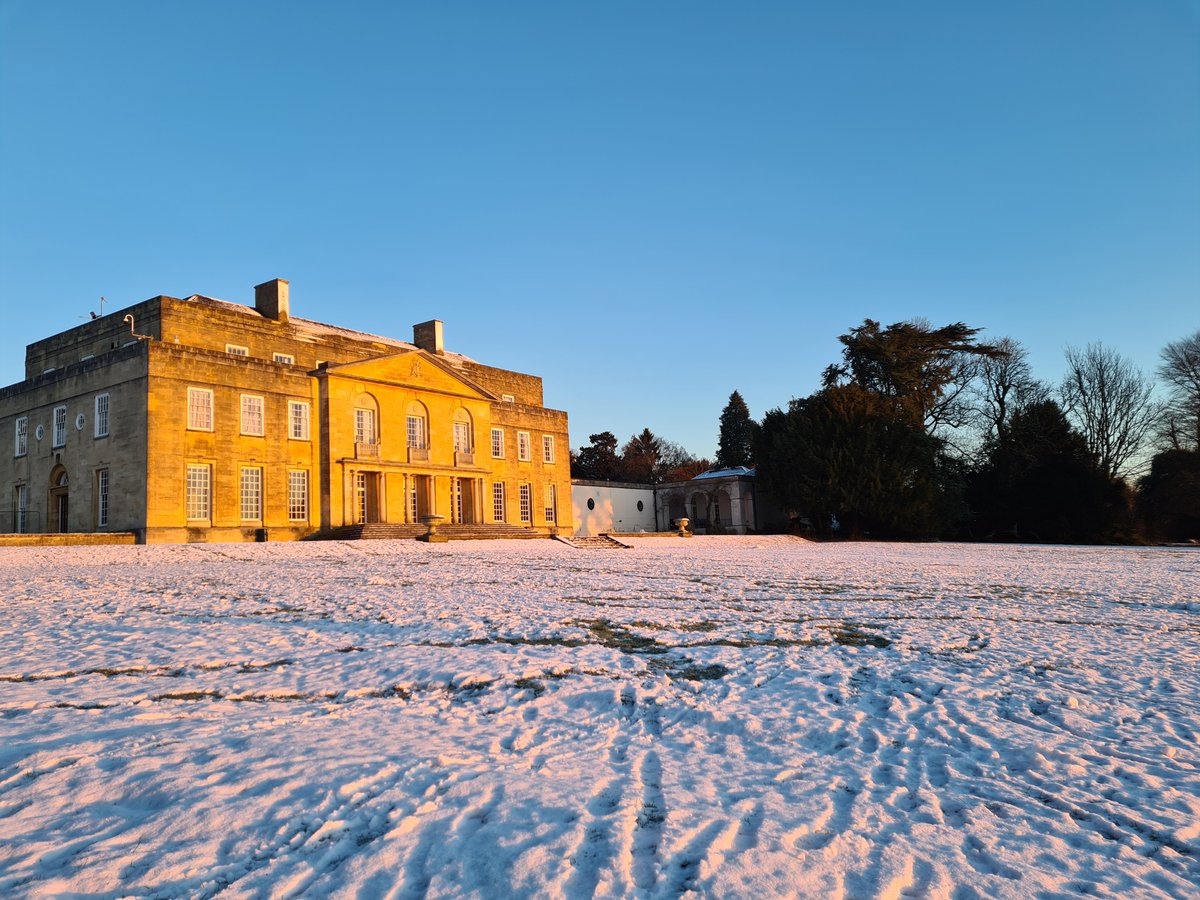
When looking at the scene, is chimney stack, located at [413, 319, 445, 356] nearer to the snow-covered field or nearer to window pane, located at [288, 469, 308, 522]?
window pane, located at [288, 469, 308, 522]

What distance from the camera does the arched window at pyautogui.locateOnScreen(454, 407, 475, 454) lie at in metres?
37.7

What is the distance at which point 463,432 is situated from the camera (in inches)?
1500

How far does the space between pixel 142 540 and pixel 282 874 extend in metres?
27.1

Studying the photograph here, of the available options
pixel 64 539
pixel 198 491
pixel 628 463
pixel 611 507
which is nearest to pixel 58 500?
pixel 198 491

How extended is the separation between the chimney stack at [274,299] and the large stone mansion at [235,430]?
3.3 inches

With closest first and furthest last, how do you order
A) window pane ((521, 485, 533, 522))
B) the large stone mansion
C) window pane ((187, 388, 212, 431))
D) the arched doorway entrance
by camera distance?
the large stone mansion
window pane ((187, 388, 212, 431))
the arched doorway entrance
window pane ((521, 485, 533, 522))

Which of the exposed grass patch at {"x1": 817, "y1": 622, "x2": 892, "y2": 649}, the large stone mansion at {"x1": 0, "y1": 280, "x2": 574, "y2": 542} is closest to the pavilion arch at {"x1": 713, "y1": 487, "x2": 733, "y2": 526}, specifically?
the large stone mansion at {"x1": 0, "y1": 280, "x2": 574, "y2": 542}

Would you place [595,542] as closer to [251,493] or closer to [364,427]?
[364,427]

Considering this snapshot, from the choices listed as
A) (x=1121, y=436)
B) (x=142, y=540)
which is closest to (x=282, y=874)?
(x=142, y=540)

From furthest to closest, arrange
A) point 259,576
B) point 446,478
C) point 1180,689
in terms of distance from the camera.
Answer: point 446,478, point 259,576, point 1180,689

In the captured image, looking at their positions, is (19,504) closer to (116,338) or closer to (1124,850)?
(116,338)

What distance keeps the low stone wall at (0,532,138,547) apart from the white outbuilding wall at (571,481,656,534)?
25289mm

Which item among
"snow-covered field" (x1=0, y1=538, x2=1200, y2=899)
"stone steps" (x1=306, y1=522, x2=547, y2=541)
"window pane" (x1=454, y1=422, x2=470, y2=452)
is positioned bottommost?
"snow-covered field" (x1=0, y1=538, x2=1200, y2=899)

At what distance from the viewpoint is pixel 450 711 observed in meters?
5.38
